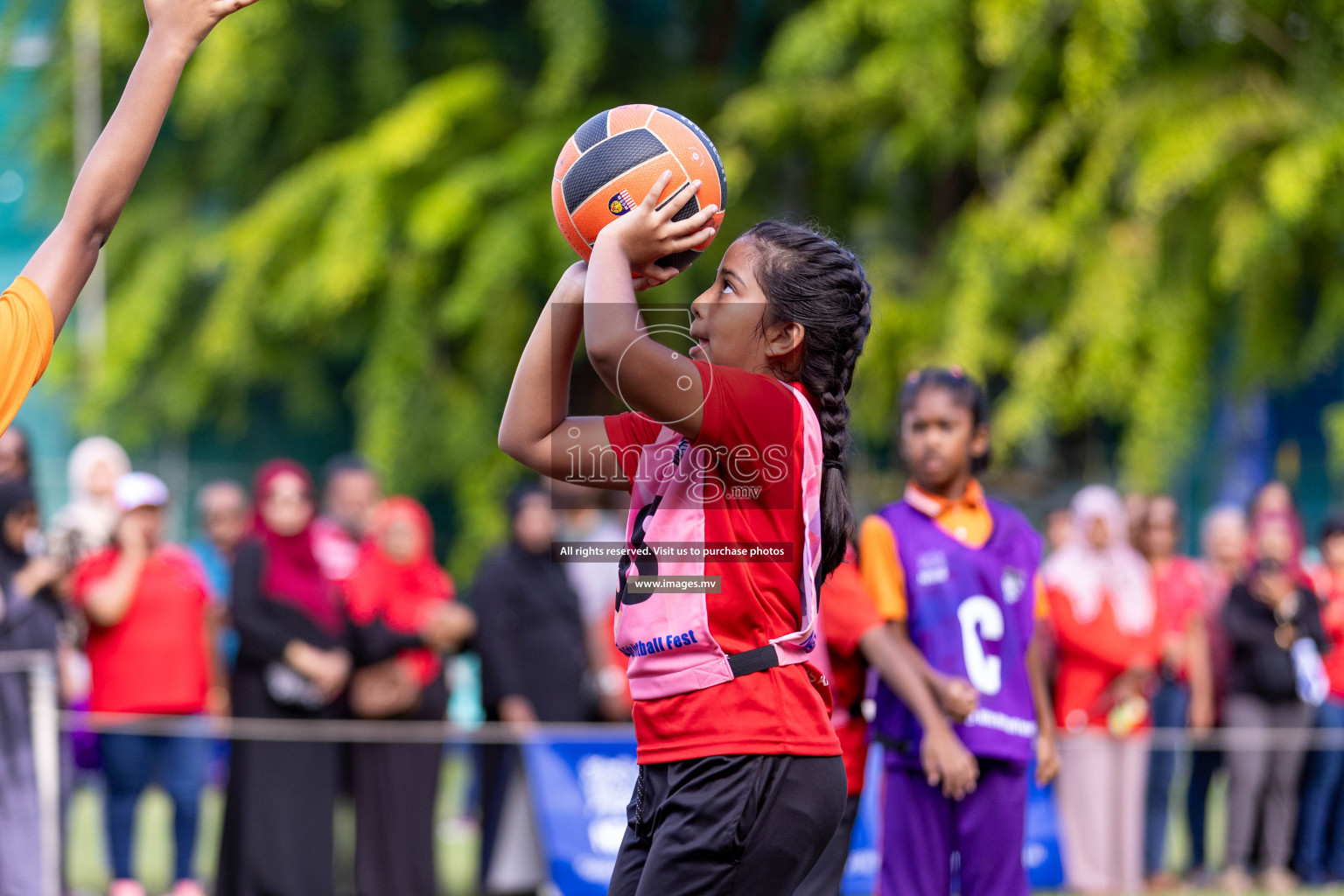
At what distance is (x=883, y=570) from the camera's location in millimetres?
4484

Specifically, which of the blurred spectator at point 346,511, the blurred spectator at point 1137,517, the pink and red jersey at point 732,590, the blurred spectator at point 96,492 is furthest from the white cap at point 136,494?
the blurred spectator at point 1137,517

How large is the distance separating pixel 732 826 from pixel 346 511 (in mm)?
6233

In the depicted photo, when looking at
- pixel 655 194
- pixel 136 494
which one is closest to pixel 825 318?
pixel 655 194

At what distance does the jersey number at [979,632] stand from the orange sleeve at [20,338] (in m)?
2.83

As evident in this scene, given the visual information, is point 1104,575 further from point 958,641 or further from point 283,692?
point 283,692

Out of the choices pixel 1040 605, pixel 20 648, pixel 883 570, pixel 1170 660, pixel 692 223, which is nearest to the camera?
pixel 692 223

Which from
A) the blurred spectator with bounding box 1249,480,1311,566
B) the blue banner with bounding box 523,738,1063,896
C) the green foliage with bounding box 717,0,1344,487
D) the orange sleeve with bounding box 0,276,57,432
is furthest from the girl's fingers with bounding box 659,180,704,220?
the green foliage with bounding box 717,0,1344,487

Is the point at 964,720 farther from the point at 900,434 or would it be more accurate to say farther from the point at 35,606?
the point at 35,606

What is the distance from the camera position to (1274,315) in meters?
9.98

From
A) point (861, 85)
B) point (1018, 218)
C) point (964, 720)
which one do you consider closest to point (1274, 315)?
point (1018, 218)

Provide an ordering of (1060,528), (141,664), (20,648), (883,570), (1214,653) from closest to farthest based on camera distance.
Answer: (883,570) < (20,648) < (141,664) < (1214,653) < (1060,528)

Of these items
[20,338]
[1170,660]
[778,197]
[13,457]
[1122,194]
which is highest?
[778,197]

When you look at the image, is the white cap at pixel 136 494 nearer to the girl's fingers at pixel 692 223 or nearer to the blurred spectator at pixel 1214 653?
the girl's fingers at pixel 692 223

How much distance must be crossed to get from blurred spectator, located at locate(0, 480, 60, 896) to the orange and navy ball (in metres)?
4.16
